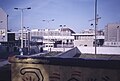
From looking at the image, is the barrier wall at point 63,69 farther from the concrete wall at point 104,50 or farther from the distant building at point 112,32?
the distant building at point 112,32

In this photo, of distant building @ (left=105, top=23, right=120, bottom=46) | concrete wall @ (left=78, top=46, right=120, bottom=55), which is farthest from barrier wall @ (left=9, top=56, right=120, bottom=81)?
distant building @ (left=105, top=23, right=120, bottom=46)

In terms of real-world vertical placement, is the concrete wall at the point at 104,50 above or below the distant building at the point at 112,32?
below

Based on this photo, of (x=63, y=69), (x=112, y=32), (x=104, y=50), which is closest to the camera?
(x=63, y=69)

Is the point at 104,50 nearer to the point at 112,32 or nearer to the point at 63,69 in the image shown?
the point at 63,69

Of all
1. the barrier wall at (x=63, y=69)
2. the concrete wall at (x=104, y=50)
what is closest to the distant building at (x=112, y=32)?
the concrete wall at (x=104, y=50)

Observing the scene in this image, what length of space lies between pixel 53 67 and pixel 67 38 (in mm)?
111999

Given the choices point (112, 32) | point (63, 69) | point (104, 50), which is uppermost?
point (112, 32)

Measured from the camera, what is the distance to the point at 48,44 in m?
80.1

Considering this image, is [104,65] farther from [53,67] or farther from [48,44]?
[48,44]

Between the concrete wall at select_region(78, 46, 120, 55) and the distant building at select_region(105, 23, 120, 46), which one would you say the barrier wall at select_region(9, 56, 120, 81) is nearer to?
the concrete wall at select_region(78, 46, 120, 55)

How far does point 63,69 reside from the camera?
397 inches

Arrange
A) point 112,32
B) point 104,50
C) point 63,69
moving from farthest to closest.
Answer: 1. point 112,32
2. point 104,50
3. point 63,69

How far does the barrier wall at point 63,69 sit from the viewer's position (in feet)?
30.9

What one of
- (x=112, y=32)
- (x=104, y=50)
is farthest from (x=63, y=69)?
(x=112, y=32)
